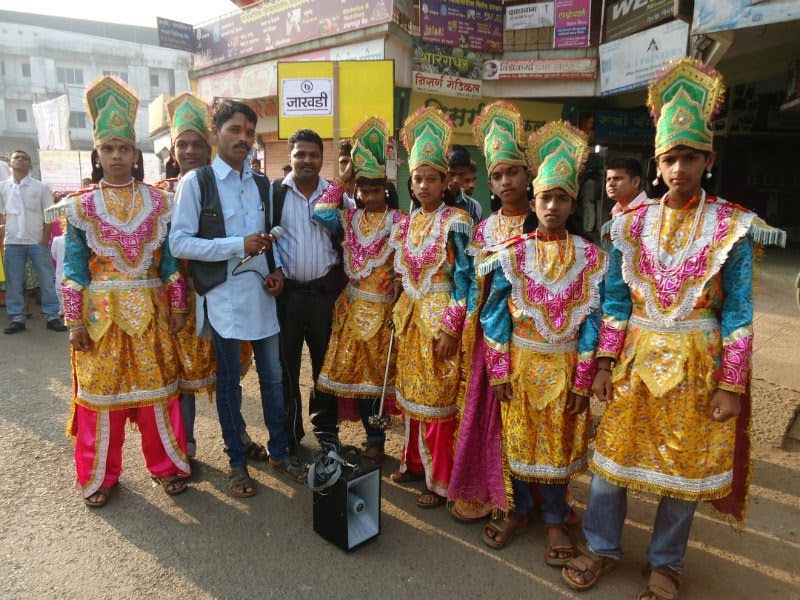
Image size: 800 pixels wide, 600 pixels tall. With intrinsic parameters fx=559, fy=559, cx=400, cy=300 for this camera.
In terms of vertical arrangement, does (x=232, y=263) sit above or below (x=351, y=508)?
above

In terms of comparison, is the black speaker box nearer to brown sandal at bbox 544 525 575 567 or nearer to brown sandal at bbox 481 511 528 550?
brown sandal at bbox 481 511 528 550

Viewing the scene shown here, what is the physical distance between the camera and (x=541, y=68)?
33.8ft

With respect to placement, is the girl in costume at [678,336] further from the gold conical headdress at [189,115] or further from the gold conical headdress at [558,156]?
the gold conical headdress at [189,115]

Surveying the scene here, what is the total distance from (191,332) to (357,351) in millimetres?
1003

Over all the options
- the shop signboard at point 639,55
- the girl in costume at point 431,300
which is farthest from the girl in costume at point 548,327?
the shop signboard at point 639,55

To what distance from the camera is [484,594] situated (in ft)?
8.09

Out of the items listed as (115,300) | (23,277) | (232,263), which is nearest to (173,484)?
(115,300)

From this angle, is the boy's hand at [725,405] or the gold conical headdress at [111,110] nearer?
the boy's hand at [725,405]

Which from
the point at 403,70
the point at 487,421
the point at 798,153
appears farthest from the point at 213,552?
the point at 798,153

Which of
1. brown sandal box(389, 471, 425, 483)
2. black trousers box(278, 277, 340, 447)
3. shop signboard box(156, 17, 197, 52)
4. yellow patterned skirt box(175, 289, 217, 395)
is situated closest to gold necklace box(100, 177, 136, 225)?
yellow patterned skirt box(175, 289, 217, 395)

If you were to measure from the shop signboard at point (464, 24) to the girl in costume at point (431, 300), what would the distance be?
25.3 feet

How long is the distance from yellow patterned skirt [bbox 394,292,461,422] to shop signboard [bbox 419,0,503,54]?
830 centimetres

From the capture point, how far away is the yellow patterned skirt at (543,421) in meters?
2.58

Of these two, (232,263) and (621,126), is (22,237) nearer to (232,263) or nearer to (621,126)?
(232,263)
